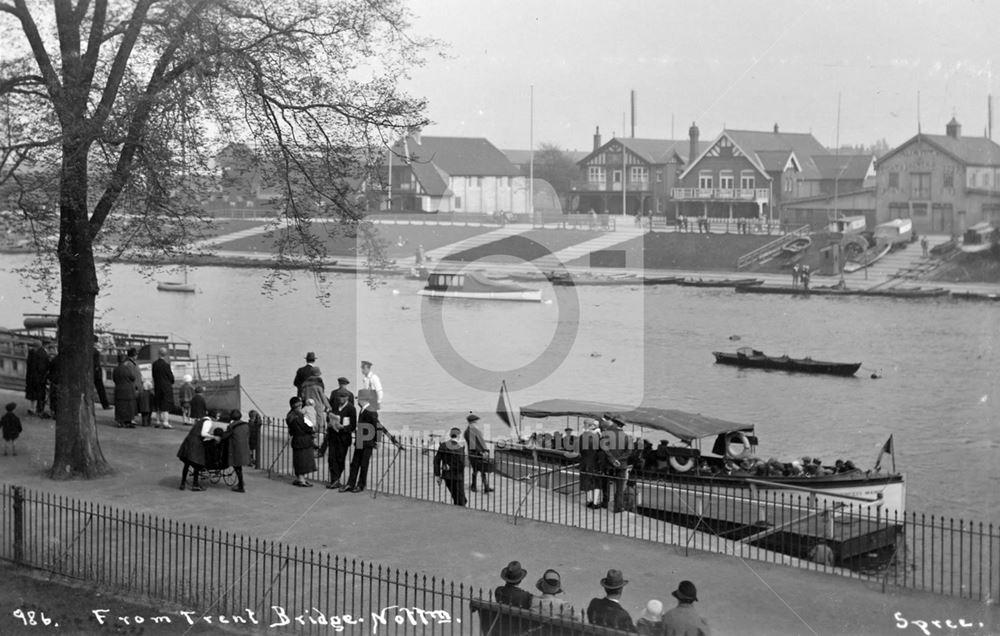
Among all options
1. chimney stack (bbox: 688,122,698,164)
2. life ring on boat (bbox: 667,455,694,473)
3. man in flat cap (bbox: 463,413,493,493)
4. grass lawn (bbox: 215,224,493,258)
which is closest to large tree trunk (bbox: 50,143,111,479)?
man in flat cap (bbox: 463,413,493,493)

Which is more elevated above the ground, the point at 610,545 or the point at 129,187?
the point at 129,187

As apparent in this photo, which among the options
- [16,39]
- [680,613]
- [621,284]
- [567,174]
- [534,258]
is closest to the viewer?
[680,613]

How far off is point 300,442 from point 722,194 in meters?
73.4

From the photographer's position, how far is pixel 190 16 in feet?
54.3

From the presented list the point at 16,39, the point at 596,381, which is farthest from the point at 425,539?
the point at 596,381

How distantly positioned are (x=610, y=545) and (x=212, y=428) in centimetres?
596

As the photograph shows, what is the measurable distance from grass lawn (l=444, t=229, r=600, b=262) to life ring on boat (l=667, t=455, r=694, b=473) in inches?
2281

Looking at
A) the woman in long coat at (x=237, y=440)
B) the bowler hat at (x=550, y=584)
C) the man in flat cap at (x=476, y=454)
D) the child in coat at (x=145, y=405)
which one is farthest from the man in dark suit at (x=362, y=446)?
the bowler hat at (x=550, y=584)

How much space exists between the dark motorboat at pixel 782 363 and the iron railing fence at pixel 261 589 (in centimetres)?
3801

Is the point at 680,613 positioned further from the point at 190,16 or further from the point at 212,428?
the point at 190,16

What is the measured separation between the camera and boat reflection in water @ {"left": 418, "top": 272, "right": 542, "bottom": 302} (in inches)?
2662

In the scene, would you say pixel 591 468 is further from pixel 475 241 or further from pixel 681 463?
pixel 475 241

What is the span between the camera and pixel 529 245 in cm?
→ 8069

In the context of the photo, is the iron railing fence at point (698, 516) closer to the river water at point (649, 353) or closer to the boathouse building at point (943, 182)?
the river water at point (649, 353)
